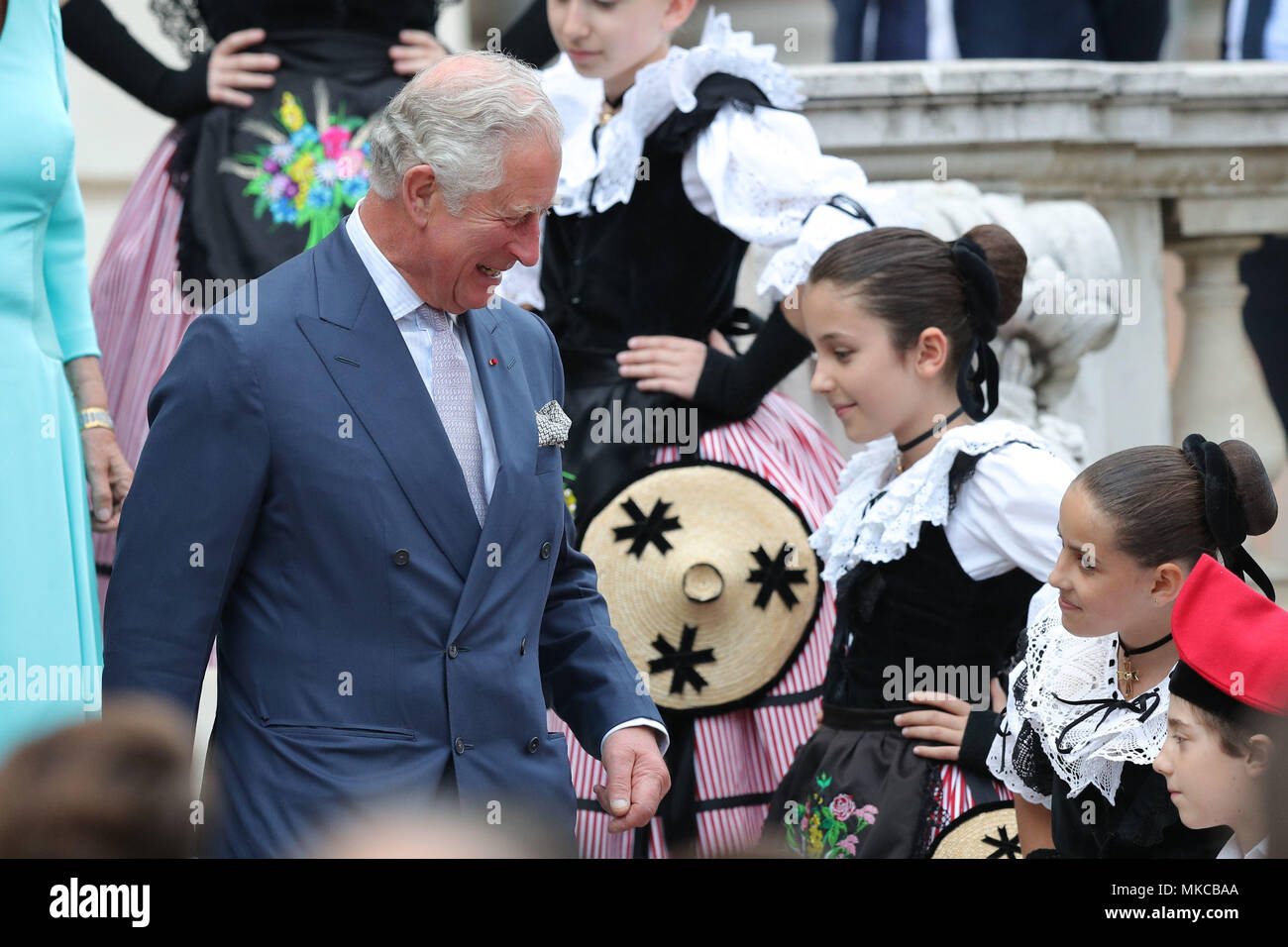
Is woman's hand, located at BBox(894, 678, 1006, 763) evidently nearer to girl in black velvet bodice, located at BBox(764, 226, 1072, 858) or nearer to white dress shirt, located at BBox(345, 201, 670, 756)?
girl in black velvet bodice, located at BBox(764, 226, 1072, 858)

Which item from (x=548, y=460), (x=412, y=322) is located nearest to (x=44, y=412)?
(x=412, y=322)

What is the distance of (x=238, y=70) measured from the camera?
4578 millimetres

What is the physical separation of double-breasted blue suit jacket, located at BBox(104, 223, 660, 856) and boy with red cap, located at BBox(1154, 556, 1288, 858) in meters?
0.90

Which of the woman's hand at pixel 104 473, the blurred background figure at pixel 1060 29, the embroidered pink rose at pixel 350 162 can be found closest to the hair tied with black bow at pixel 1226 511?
the woman's hand at pixel 104 473

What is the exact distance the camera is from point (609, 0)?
403cm

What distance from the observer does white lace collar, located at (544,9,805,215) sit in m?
3.92

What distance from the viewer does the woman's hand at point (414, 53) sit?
15.2 feet

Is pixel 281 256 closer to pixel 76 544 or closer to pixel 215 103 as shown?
pixel 215 103

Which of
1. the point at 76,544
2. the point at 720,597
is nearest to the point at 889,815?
the point at 720,597

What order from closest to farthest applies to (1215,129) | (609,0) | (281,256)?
(609,0), (281,256), (1215,129)

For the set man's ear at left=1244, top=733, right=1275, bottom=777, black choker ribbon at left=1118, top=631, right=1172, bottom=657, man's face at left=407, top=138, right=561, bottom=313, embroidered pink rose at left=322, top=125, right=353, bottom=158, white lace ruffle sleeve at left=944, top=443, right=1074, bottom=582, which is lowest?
man's ear at left=1244, top=733, right=1275, bottom=777

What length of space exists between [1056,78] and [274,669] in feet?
9.96

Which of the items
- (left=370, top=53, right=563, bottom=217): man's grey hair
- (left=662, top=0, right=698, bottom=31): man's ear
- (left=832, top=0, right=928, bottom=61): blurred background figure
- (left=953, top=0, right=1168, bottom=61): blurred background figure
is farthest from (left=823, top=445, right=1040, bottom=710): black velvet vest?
(left=832, top=0, right=928, bottom=61): blurred background figure

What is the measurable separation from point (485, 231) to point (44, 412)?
1.20m
